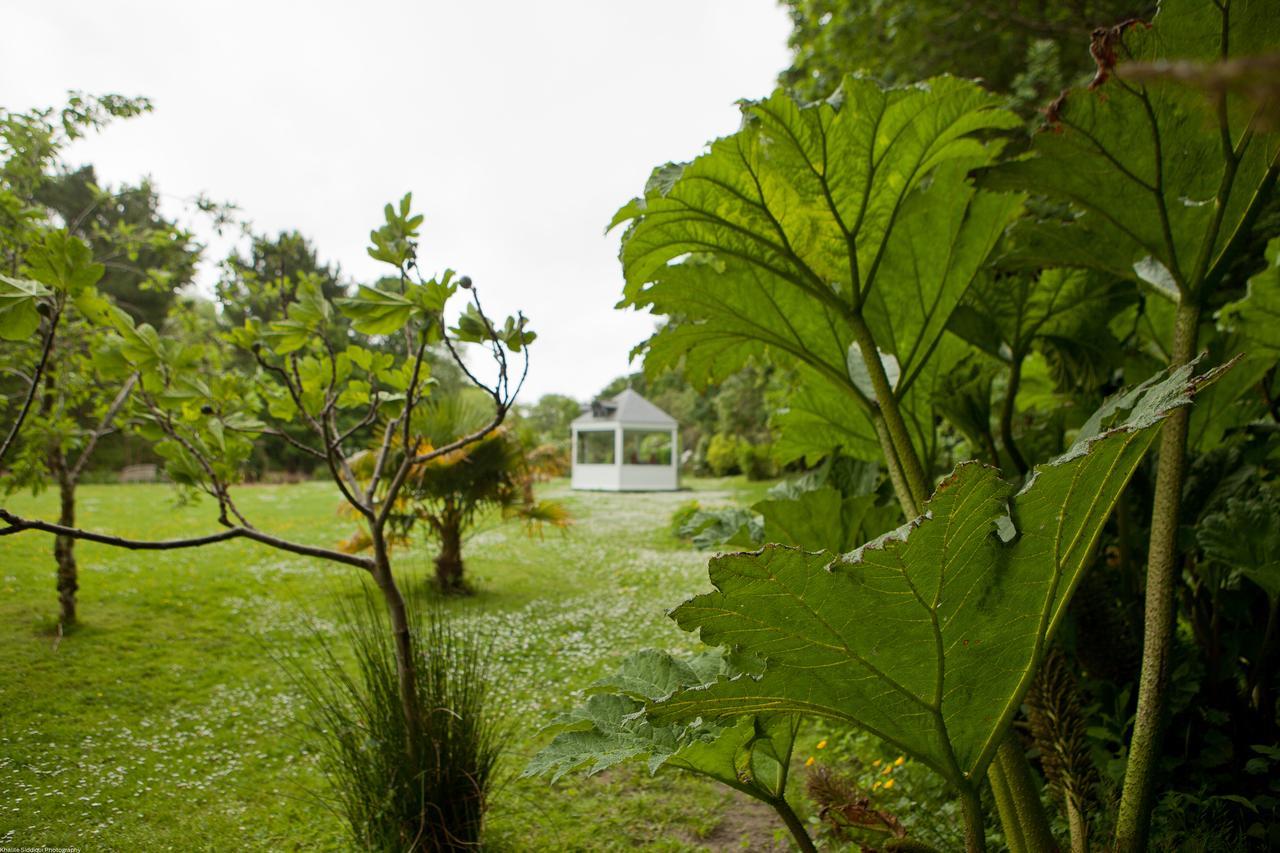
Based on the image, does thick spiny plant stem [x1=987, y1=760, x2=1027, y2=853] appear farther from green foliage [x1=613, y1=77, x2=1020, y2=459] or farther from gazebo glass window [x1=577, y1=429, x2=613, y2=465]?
gazebo glass window [x1=577, y1=429, x2=613, y2=465]

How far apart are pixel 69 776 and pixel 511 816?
113 centimetres

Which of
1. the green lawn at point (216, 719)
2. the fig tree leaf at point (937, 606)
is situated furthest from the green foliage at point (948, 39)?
the fig tree leaf at point (937, 606)

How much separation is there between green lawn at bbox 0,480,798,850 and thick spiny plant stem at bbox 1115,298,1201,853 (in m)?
1.25

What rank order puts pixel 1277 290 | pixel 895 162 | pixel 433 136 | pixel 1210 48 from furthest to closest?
pixel 433 136 → pixel 1277 290 → pixel 895 162 → pixel 1210 48

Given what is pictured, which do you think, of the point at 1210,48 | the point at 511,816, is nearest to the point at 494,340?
the point at 1210,48

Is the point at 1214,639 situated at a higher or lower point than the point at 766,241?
lower

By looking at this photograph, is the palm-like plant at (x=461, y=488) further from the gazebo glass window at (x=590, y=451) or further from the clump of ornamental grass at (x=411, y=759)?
the gazebo glass window at (x=590, y=451)

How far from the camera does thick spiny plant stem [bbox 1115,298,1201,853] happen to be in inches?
32.8

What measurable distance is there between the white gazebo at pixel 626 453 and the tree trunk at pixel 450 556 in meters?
13.4

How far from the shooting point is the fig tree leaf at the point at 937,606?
629 millimetres

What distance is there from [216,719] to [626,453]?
60.4ft

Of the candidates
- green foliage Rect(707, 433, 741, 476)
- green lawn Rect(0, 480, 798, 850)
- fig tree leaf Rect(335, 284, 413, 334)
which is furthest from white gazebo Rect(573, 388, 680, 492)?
fig tree leaf Rect(335, 284, 413, 334)

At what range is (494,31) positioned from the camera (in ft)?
11.3

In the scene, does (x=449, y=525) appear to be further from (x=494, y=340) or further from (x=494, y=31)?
(x=494, y=340)
